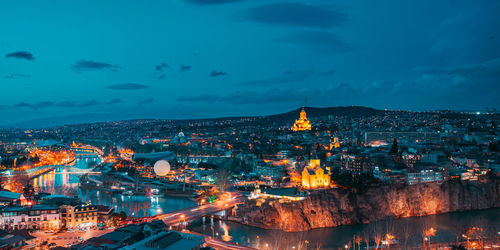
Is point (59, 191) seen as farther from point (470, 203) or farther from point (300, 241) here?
point (470, 203)

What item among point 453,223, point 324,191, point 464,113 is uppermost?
point 464,113

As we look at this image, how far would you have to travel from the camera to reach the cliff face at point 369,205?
14711mm

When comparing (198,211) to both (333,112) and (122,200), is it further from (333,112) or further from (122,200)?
(333,112)

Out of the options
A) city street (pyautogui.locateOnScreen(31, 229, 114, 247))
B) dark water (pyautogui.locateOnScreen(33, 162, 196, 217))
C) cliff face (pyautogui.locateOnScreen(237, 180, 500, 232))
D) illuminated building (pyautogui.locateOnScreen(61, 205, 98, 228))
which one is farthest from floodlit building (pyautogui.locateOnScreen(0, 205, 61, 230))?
cliff face (pyautogui.locateOnScreen(237, 180, 500, 232))

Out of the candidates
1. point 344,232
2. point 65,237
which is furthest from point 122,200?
point 344,232

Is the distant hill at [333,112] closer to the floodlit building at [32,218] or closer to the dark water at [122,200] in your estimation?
the dark water at [122,200]

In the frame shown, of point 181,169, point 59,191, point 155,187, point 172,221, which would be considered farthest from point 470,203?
point 59,191

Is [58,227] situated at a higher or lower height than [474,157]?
lower

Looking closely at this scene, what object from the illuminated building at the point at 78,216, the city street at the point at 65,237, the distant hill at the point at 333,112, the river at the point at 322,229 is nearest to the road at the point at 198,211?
the river at the point at 322,229

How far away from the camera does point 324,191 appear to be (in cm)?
1633

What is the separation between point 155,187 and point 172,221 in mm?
8679

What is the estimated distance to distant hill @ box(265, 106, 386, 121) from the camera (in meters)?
64.2

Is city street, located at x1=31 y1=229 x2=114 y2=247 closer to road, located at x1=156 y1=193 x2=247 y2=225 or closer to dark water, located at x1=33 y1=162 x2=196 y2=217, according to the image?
road, located at x1=156 y1=193 x2=247 y2=225

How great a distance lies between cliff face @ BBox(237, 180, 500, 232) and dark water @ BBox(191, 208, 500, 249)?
0.55 m
